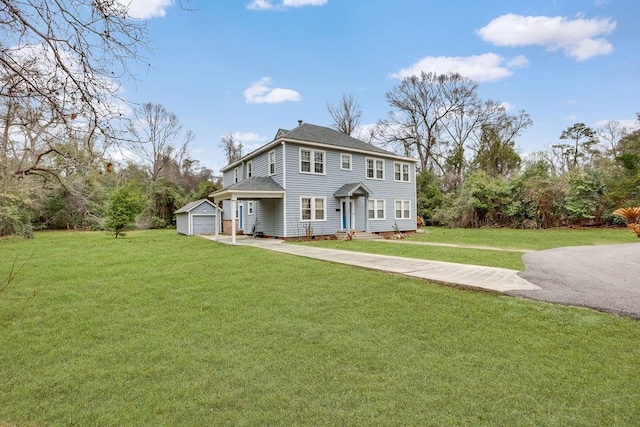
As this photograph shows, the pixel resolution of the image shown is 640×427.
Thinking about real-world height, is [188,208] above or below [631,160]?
below

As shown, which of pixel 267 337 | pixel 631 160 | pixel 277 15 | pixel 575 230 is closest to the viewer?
pixel 267 337

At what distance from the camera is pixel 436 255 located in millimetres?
10234

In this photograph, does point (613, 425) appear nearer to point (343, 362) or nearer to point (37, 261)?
point (343, 362)

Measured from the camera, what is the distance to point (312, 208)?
17.0m

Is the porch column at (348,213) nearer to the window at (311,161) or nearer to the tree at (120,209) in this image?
the window at (311,161)

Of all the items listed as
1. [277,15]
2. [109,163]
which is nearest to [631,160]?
[277,15]

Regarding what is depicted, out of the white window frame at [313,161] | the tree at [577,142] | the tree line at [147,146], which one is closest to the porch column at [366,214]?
the white window frame at [313,161]

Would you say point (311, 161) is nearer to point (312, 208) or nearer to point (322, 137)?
point (322, 137)

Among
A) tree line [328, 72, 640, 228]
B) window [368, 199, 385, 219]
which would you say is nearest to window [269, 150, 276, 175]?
window [368, 199, 385, 219]

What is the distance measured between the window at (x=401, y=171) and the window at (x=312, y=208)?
6345mm

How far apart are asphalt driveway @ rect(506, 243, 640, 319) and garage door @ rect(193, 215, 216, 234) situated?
19.0 m

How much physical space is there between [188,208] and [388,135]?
74.7 ft

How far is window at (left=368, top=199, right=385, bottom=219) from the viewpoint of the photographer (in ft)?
64.2

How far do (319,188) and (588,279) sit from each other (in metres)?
12.5
